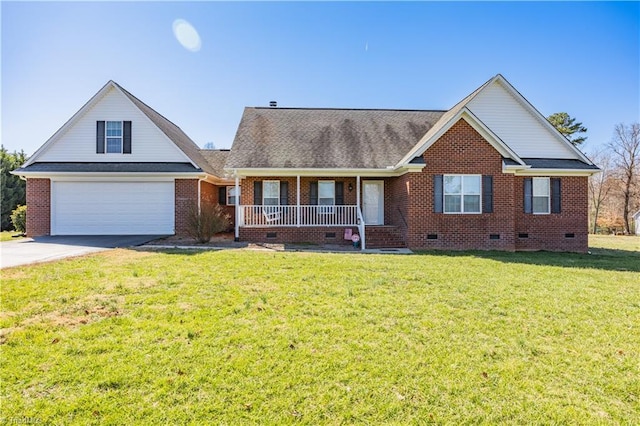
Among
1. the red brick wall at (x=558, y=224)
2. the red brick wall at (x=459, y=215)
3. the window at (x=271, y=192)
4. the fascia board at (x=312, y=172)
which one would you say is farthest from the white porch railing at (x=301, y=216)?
the red brick wall at (x=558, y=224)

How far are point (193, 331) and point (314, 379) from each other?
73.6 inches

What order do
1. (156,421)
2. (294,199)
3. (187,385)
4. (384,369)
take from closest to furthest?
(156,421), (187,385), (384,369), (294,199)

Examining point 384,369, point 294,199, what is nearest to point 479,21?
point 294,199

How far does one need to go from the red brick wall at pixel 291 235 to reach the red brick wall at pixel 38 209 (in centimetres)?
925

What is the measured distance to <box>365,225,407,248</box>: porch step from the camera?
13.6 m

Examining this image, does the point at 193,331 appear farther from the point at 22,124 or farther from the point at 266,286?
the point at 22,124

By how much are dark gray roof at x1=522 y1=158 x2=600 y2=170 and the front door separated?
6.50m

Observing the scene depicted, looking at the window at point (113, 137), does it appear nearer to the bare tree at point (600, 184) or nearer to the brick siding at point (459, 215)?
the brick siding at point (459, 215)

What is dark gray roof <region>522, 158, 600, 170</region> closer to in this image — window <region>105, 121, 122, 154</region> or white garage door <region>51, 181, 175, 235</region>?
white garage door <region>51, 181, 175, 235</region>

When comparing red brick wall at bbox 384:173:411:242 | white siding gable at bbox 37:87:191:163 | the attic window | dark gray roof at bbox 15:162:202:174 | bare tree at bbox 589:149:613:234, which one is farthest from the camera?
bare tree at bbox 589:149:613:234

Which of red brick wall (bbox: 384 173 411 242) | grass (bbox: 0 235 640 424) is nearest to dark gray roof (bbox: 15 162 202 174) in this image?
grass (bbox: 0 235 640 424)

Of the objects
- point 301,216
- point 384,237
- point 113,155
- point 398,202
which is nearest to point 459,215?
point 398,202

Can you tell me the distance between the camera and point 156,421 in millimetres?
2682

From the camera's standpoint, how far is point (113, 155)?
51.6 feet
